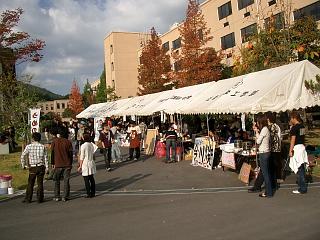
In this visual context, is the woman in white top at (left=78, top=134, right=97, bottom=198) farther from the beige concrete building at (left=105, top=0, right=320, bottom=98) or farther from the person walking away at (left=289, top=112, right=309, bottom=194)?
the beige concrete building at (left=105, top=0, right=320, bottom=98)

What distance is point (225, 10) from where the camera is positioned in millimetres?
41094

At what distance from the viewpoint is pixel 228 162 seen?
11.8 m

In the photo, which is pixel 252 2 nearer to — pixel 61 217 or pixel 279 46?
pixel 279 46

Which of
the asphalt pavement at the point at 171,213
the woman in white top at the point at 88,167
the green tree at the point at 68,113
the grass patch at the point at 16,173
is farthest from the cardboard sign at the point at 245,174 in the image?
the green tree at the point at 68,113

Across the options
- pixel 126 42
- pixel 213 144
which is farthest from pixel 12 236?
pixel 126 42

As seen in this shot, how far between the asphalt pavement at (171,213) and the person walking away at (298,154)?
0.32 m

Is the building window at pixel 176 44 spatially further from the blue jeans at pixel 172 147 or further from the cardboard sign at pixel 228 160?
the cardboard sign at pixel 228 160

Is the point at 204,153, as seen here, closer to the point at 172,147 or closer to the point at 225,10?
the point at 172,147

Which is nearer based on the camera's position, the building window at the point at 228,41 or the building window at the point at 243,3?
the building window at the point at 243,3

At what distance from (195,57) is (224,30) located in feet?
36.3

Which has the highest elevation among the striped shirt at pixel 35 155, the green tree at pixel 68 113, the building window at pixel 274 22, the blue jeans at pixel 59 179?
the building window at pixel 274 22

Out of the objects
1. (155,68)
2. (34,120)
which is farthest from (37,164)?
(155,68)

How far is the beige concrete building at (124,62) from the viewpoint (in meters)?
64.0

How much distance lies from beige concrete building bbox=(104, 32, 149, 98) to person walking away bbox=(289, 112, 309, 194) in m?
55.2
